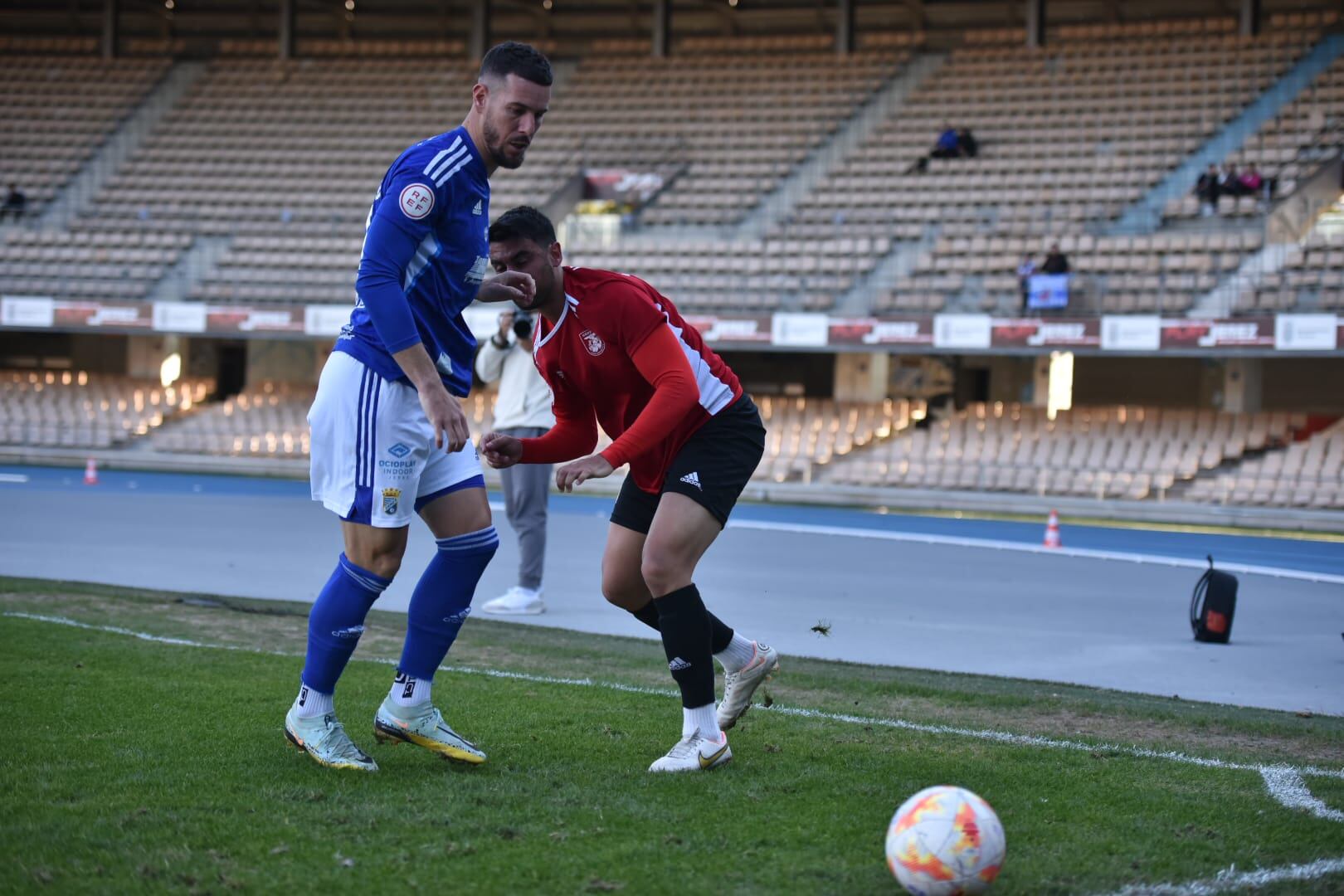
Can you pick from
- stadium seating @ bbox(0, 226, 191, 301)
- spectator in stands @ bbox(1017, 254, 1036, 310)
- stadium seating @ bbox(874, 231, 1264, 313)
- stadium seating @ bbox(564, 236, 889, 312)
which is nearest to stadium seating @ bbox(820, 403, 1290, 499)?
stadium seating @ bbox(874, 231, 1264, 313)

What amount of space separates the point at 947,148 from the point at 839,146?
8.60 feet

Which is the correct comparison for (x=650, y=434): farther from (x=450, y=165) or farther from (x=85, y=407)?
(x=85, y=407)

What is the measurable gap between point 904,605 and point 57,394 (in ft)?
79.0

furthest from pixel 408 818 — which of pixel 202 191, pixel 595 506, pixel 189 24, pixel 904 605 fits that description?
pixel 189 24

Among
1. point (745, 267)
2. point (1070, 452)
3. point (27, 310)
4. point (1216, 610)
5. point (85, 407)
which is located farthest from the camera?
point (85, 407)

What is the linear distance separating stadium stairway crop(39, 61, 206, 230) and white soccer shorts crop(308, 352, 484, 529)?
95.7 ft

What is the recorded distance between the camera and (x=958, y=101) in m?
29.9

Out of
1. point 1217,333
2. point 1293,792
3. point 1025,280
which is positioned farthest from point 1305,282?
point 1293,792

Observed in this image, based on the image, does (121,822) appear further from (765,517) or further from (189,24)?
(189,24)

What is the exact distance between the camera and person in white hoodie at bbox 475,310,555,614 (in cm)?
974

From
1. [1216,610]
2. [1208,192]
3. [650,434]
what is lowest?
[1216,610]

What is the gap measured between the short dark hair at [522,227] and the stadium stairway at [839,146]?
23.2 m

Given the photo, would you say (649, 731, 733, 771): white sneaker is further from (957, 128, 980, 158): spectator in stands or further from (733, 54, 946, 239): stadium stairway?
(957, 128, 980, 158): spectator in stands

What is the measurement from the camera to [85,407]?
2884cm
